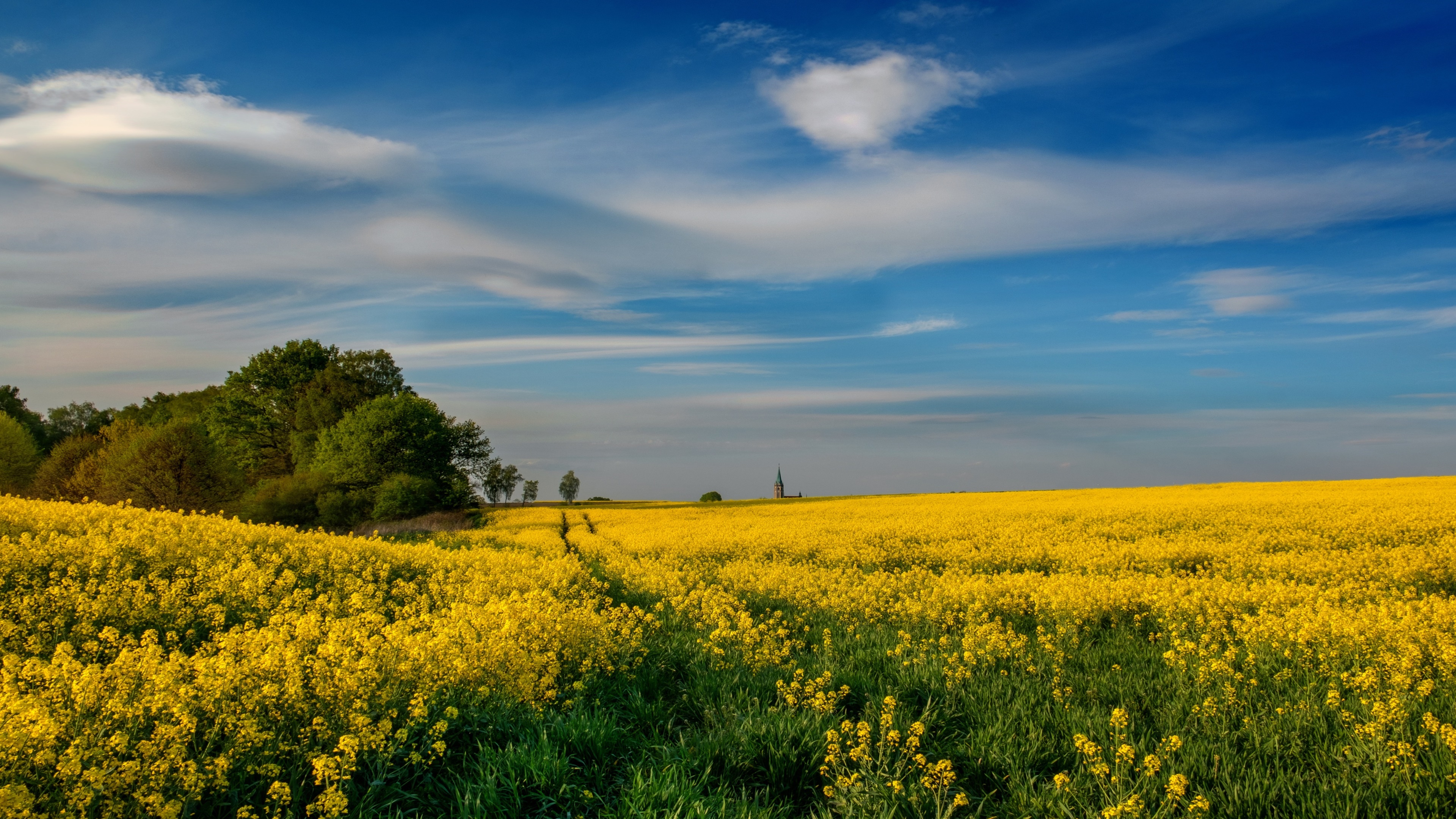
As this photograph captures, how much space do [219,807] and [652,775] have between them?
2389mm

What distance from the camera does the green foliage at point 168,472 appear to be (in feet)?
108

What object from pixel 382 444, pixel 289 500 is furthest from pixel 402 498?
pixel 289 500

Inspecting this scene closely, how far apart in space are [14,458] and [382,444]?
24.9 meters

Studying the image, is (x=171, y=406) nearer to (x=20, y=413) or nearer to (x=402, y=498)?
(x=20, y=413)

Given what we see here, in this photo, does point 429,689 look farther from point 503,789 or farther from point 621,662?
point 621,662

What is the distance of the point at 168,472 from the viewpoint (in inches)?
1314

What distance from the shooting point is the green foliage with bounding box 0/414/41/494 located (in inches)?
1694

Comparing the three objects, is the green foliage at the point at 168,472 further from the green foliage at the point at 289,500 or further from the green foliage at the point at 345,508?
the green foliage at the point at 345,508

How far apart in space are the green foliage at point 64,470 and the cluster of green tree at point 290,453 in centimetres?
10

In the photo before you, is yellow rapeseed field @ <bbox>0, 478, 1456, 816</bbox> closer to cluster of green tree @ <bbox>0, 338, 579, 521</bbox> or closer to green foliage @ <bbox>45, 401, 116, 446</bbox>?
cluster of green tree @ <bbox>0, 338, 579, 521</bbox>

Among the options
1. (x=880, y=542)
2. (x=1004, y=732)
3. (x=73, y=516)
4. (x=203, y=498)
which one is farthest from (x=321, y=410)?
(x=1004, y=732)

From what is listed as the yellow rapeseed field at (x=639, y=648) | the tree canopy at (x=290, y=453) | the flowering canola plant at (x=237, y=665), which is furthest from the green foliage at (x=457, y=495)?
the flowering canola plant at (x=237, y=665)

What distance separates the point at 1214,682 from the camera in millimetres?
6520

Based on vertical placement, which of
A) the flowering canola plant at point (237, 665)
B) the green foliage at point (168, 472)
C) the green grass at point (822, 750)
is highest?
the green foliage at point (168, 472)
